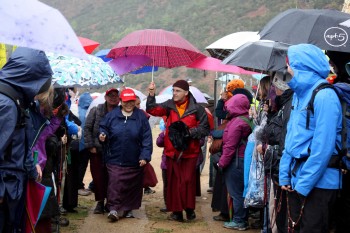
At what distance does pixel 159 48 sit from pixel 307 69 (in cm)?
485

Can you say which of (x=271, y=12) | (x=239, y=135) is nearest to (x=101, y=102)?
(x=239, y=135)

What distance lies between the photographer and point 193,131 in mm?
8266

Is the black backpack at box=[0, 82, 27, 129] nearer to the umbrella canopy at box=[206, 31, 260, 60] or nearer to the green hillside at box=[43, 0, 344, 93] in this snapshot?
the umbrella canopy at box=[206, 31, 260, 60]

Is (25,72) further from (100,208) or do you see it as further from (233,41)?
(233,41)

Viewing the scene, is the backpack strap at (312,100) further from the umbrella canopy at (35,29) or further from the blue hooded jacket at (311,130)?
the umbrella canopy at (35,29)

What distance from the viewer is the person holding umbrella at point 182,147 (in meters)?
8.41

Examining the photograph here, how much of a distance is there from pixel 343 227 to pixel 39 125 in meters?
2.72

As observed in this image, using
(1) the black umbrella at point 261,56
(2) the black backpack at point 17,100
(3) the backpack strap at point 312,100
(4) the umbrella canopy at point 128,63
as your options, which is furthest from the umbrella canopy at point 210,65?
(2) the black backpack at point 17,100

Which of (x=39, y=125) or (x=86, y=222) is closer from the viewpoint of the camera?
(x=39, y=125)

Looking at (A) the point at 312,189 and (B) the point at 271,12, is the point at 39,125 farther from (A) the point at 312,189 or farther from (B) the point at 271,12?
(B) the point at 271,12

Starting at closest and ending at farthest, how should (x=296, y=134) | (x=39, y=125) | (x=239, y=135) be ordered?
1. (x=296, y=134)
2. (x=39, y=125)
3. (x=239, y=135)

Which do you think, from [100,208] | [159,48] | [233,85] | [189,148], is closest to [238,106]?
[189,148]

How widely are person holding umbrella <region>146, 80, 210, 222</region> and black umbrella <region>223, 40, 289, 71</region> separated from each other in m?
1.56

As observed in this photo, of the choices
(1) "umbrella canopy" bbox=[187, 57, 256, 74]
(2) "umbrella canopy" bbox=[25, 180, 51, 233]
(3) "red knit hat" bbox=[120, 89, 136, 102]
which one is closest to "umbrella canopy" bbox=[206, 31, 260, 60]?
(1) "umbrella canopy" bbox=[187, 57, 256, 74]
